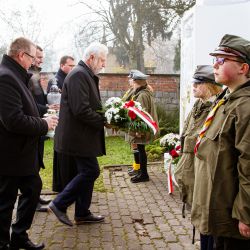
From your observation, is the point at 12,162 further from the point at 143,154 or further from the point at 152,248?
the point at 143,154

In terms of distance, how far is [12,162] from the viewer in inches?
151

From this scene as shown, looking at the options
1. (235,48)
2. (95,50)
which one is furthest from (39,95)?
(235,48)

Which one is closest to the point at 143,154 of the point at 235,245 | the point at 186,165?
the point at 186,165

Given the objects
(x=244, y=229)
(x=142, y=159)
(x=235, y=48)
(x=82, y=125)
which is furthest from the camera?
(x=142, y=159)

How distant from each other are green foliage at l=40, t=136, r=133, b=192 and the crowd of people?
1.46 m

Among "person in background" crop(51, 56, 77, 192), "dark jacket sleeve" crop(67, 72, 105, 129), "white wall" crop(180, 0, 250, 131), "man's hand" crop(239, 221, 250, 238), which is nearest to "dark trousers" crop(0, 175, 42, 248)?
"dark jacket sleeve" crop(67, 72, 105, 129)

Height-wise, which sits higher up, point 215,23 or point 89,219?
point 215,23

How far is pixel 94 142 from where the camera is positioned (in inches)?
190

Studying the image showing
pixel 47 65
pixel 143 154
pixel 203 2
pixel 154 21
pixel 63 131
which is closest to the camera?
pixel 63 131

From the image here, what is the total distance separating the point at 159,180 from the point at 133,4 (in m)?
19.2

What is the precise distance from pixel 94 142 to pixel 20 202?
112 centimetres

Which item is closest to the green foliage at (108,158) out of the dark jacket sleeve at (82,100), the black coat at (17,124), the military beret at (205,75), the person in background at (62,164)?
the person in background at (62,164)

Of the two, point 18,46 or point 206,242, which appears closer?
point 206,242

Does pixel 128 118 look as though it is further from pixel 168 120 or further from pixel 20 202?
pixel 168 120
